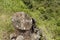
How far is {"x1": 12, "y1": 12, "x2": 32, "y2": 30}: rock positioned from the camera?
24.2 ft

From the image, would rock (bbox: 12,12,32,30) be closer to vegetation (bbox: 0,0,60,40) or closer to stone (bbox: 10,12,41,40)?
stone (bbox: 10,12,41,40)

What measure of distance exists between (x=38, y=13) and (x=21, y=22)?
126 inches

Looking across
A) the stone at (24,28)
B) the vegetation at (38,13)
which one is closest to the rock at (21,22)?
the stone at (24,28)

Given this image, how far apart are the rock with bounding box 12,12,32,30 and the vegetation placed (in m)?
0.42

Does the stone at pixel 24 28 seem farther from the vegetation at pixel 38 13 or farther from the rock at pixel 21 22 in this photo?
the vegetation at pixel 38 13

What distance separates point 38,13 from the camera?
1054cm

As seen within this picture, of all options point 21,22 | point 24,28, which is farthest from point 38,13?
point 24,28

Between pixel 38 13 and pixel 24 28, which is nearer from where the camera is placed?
pixel 24 28

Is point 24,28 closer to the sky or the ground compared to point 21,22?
closer to the ground

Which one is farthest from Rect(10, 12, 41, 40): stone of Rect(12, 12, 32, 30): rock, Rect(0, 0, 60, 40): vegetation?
Rect(0, 0, 60, 40): vegetation

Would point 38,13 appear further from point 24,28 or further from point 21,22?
point 24,28

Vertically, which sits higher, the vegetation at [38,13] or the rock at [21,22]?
the rock at [21,22]

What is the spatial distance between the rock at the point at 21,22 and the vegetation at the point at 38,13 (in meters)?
0.42

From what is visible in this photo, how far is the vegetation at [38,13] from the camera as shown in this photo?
8286mm
